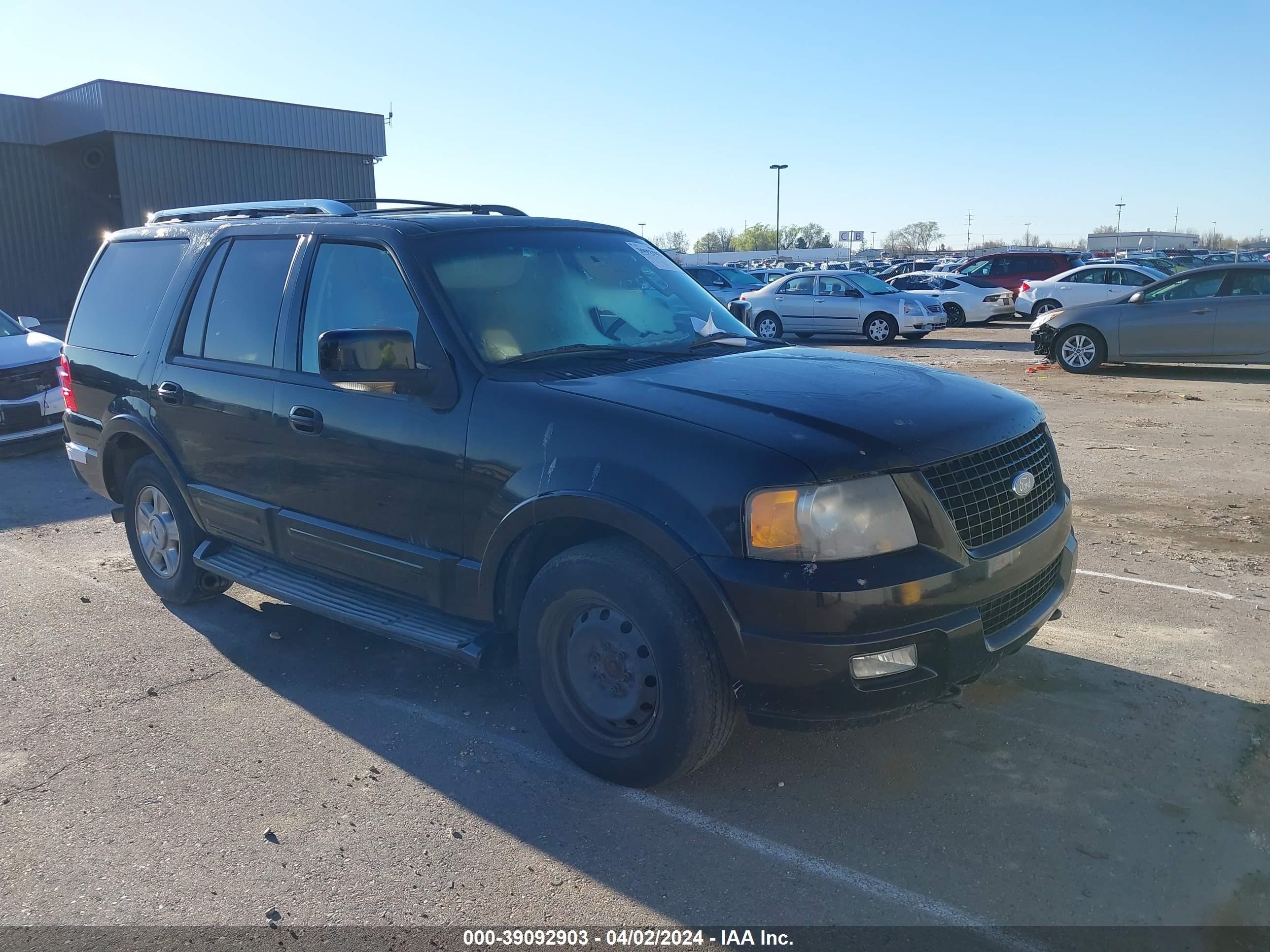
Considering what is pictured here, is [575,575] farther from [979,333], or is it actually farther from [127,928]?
[979,333]

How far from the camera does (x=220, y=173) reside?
27.2 meters

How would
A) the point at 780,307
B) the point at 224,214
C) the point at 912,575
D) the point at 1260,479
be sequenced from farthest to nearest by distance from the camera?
the point at 780,307 < the point at 1260,479 < the point at 224,214 < the point at 912,575

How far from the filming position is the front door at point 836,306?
21938 mm

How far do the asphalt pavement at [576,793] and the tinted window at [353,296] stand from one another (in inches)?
63.0

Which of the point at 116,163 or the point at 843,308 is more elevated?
the point at 116,163

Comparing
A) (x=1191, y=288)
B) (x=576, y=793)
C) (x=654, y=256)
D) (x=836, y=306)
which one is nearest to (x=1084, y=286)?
(x=836, y=306)

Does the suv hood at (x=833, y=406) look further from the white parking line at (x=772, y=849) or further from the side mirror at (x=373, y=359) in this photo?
the white parking line at (x=772, y=849)

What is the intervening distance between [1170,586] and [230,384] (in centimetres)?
505

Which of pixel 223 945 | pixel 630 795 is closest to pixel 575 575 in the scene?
pixel 630 795

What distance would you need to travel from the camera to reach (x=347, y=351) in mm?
3645

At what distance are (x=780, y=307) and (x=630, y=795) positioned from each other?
1997cm

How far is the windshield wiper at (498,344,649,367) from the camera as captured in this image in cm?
388

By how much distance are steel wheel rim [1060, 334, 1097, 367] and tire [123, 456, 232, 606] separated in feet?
43.8

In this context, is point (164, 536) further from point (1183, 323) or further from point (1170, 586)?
point (1183, 323)
